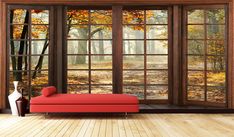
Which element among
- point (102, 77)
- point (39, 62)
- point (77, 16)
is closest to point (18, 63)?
point (39, 62)

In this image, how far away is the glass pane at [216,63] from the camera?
26.0ft

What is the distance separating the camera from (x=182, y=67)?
8.20m

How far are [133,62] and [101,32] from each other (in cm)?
92

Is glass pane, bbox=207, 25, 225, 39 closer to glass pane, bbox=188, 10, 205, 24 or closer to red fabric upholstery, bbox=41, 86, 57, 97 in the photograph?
glass pane, bbox=188, 10, 205, 24

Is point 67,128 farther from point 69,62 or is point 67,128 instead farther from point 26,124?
point 69,62

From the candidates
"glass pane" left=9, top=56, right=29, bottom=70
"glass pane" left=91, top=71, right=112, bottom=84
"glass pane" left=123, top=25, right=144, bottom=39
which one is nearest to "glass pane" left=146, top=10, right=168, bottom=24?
"glass pane" left=123, top=25, right=144, bottom=39

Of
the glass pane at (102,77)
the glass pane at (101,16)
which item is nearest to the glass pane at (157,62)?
the glass pane at (102,77)

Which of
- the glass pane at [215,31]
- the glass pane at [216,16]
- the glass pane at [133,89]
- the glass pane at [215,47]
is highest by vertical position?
the glass pane at [216,16]

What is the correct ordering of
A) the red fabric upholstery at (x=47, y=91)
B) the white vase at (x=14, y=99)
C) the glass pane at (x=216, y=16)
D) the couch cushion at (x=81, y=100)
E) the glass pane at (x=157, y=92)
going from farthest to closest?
the glass pane at (x=157, y=92)
the glass pane at (x=216, y=16)
the white vase at (x=14, y=99)
the red fabric upholstery at (x=47, y=91)
the couch cushion at (x=81, y=100)

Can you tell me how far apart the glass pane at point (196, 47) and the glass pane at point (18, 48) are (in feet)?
11.0

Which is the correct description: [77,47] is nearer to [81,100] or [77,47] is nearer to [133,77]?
[133,77]

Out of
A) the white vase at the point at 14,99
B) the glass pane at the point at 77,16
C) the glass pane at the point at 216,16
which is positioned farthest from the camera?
the glass pane at the point at 77,16

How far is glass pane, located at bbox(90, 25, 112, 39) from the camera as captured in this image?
8266 millimetres

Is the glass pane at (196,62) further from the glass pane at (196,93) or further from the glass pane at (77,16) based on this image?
the glass pane at (77,16)
